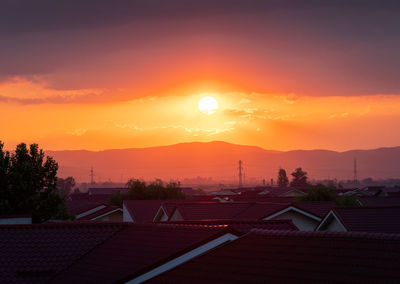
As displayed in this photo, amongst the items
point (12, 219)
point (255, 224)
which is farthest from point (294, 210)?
point (255, 224)

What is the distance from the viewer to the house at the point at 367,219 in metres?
27.5

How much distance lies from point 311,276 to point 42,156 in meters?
34.0

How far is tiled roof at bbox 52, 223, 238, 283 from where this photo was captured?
15746 millimetres

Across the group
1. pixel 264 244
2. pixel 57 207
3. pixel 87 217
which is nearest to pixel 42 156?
pixel 57 207

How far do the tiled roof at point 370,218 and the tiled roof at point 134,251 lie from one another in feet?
41.5

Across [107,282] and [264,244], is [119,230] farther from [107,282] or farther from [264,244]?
[264,244]

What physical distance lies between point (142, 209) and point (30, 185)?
1153 cm

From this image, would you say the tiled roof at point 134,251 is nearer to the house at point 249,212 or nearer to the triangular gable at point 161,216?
the house at point 249,212

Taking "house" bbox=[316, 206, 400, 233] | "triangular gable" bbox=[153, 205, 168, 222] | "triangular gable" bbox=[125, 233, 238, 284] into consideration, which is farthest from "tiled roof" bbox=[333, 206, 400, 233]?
"triangular gable" bbox=[153, 205, 168, 222]

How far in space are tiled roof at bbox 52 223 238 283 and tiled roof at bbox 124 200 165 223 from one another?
1145 inches

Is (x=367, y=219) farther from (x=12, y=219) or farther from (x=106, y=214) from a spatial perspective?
(x=106, y=214)

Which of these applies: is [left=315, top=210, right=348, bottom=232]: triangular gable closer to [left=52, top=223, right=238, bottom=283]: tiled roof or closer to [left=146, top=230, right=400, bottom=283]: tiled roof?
[left=52, top=223, right=238, bottom=283]: tiled roof

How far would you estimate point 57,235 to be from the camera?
19266 mm

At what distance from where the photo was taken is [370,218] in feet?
93.1
